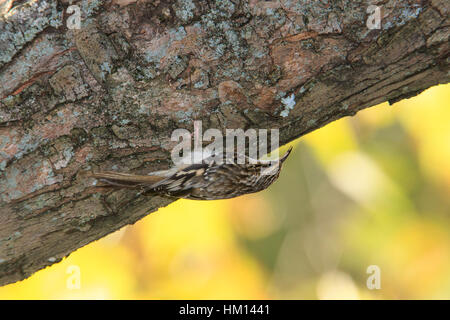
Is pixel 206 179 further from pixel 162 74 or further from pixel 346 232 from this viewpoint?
pixel 346 232

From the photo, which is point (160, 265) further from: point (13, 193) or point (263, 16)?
point (263, 16)

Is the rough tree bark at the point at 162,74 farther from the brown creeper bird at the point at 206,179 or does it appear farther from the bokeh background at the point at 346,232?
the bokeh background at the point at 346,232

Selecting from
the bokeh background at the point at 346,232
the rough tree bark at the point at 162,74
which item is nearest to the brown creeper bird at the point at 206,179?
the rough tree bark at the point at 162,74

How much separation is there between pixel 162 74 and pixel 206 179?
0.69 m

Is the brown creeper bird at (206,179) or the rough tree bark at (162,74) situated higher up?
the rough tree bark at (162,74)

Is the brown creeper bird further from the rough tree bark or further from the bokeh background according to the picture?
the bokeh background

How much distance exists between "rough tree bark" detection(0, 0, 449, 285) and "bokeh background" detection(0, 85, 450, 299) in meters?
1.77

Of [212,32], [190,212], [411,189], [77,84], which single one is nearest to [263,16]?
[212,32]

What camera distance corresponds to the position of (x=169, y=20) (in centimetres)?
172

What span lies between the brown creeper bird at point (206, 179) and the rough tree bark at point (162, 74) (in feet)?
0.23

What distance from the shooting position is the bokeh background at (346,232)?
11.9 feet

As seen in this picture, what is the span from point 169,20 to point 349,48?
0.70 m

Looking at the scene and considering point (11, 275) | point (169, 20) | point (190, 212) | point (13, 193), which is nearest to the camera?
point (169, 20)

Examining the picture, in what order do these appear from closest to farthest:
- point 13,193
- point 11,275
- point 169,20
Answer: point 169,20, point 13,193, point 11,275
